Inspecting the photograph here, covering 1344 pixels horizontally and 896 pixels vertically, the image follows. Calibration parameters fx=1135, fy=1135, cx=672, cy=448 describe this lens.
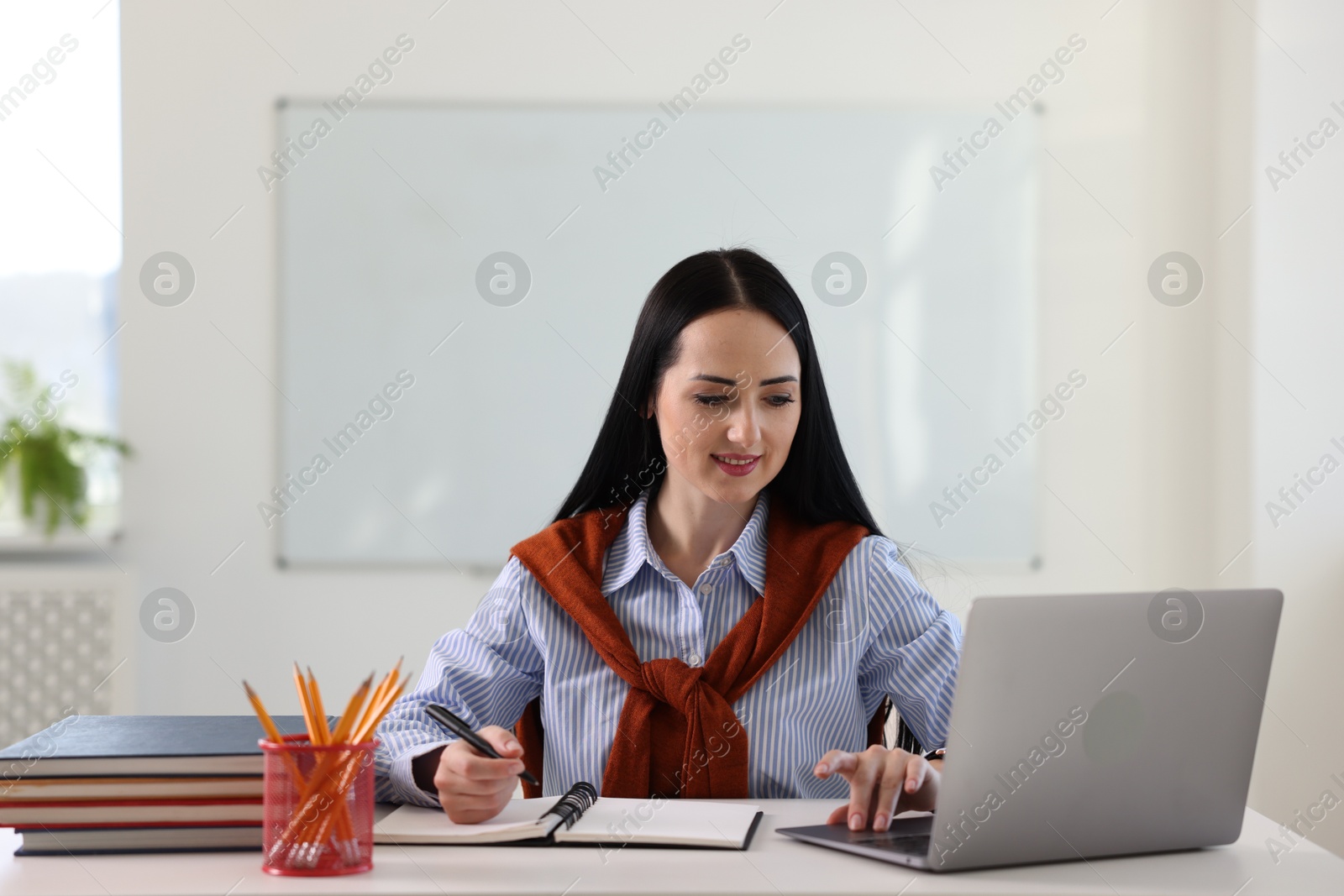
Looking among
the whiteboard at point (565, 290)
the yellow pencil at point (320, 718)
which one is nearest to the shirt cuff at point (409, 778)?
the yellow pencil at point (320, 718)

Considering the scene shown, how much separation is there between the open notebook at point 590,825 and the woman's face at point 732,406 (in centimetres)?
45

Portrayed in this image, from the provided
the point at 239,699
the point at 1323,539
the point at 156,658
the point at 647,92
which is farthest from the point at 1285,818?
the point at 156,658

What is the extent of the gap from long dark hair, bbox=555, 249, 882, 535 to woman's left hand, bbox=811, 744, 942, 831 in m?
0.52

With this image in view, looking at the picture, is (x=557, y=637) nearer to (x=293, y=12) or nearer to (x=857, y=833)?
(x=857, y=833)

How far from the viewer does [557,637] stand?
1548 mm

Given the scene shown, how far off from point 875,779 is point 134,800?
737mm

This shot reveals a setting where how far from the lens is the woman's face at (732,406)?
151 cm

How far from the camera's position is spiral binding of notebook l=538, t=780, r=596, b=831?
116 centimetres

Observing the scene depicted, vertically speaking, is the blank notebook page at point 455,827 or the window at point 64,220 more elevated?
the window at point 64,220

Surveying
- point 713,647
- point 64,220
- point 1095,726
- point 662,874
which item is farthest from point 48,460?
point 1095,726

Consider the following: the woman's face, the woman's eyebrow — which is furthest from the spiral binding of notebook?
the woman's eyebrow

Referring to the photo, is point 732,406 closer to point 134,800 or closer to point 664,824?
point 664,824

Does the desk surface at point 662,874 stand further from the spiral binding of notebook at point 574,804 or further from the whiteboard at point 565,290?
the whiteboard at point 565,290

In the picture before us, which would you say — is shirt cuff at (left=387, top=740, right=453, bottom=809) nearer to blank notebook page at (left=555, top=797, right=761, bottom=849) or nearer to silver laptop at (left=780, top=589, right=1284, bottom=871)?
blank notebook page at (left=555, top=797, right=761, bottom=849)
